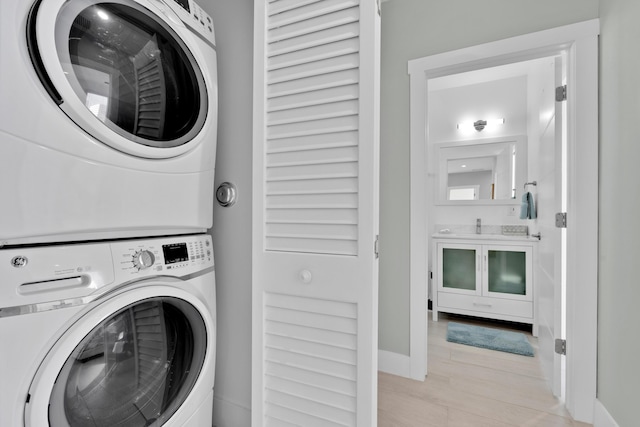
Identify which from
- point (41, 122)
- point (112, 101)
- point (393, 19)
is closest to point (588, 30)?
point (393, 19)

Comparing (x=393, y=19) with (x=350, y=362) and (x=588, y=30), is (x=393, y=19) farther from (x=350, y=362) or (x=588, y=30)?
(x=350, y=362)

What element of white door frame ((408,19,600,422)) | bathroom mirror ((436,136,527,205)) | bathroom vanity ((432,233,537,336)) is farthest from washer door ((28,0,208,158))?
bathroom mirror ((436,136,527,205))

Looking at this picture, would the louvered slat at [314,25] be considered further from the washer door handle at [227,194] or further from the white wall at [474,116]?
the white wall at [474,116]

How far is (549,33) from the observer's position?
1.65m

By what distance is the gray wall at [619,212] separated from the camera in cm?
120

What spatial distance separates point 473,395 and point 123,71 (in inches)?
90.0

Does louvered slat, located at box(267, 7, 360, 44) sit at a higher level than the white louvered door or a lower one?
higher

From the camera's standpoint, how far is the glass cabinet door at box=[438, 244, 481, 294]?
292 centimetres

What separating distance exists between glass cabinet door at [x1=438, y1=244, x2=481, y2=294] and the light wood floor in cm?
72

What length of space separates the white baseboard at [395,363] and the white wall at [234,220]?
1.10 m

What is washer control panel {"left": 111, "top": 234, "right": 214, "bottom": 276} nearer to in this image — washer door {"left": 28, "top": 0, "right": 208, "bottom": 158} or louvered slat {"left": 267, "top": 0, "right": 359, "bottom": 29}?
washer door {"left": 28, "top": 0, "right": 208, "bottom": 158}

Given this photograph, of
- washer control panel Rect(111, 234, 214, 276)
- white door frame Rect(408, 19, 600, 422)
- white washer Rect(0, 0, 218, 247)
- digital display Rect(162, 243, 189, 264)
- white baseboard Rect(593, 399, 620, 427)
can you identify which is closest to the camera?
white washer Rect(0, 0, 218, 247)

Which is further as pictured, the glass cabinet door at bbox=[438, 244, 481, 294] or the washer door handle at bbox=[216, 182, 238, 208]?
the glass cabinet door at bbox=[438, 244, 481, 294]

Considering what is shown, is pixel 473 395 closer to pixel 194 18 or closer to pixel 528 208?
pixel 528 208
